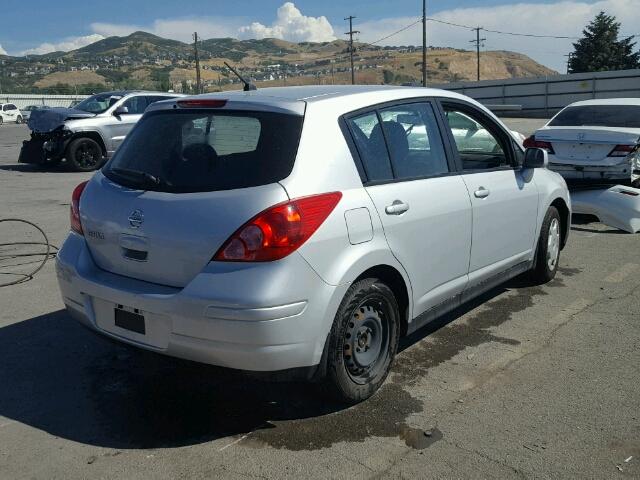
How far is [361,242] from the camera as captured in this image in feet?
11.3

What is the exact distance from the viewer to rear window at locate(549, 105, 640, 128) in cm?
954

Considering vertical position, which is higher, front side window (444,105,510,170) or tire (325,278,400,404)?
front side window (444,105,510,170)

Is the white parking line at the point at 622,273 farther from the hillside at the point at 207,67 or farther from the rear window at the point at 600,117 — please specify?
the hillside at the point at 207,67

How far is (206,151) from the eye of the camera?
353 cm

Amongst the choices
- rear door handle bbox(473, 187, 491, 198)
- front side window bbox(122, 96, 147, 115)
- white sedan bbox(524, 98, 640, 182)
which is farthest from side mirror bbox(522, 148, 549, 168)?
front side window bbox(122, 96, 147, 115)

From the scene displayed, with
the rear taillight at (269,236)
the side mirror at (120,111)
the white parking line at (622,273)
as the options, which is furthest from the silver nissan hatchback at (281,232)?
the side mirror at (120,111)

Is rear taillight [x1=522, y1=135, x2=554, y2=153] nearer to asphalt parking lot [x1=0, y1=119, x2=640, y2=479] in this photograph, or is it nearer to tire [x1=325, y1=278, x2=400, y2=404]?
asphalt parking lot [x1=0, y1=119, x2=640, y2=479]

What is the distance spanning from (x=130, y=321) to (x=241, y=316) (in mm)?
699

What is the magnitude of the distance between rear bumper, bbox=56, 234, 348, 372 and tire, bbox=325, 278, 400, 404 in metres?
0.13

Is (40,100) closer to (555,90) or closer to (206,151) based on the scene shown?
(555,90)

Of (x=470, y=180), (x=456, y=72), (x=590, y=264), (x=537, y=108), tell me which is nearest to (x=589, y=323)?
(x=470, y=180)

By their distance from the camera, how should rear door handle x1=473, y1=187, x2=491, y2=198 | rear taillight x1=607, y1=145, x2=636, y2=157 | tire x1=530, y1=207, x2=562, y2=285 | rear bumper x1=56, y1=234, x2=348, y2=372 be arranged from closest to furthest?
rear bumper x1=56, y1=234, x2=348, y2=372 → rear door handle x1=473, y1=187, x2=491, y2=198 → tire x1=530, y1=207, x2=562, y2=285 → rear taillight x1=607, y1=145, x2=636, y2=157

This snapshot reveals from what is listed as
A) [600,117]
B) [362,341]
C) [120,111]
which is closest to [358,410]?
[362,341]

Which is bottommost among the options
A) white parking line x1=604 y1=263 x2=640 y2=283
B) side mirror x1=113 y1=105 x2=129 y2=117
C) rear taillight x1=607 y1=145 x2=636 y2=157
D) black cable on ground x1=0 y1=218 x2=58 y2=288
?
white parking line x1=604 y1=263 x2=640 y2=283
